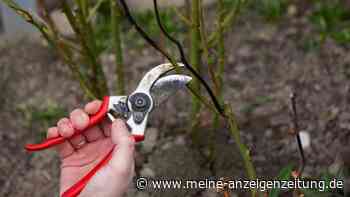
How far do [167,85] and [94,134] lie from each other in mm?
213

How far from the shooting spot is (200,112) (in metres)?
1.71

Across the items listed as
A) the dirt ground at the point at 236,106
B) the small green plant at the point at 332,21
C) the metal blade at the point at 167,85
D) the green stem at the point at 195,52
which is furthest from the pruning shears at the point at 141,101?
the small green plant at the point at 332,21

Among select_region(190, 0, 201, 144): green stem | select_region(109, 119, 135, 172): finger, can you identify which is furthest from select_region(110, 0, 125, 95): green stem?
select_region(109, 119, 135, 172): finger

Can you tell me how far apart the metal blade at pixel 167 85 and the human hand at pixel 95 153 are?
10 cm

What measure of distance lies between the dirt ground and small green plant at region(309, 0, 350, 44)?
0.04 m

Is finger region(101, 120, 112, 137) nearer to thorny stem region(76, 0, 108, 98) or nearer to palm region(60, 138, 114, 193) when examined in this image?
palm region(60, 138, 114, 193)

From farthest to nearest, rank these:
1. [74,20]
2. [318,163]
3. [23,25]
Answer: [23,25]
[318,163]
[74,20]

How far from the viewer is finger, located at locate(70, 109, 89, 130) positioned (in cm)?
126

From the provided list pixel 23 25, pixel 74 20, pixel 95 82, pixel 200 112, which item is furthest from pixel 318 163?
pixel 23 25

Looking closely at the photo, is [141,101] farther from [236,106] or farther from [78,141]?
[236,106]

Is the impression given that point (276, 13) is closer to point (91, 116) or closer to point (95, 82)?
point (95, 82)

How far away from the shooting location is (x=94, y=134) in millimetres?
1350

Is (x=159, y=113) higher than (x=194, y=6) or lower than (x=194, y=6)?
lower

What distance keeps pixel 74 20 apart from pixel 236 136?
1.75 feet
